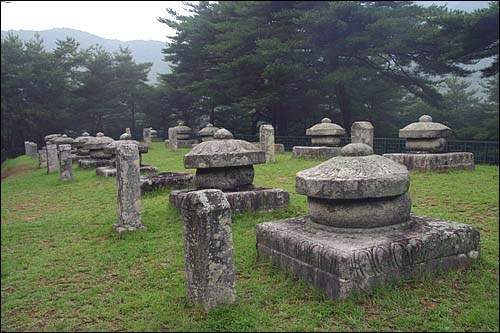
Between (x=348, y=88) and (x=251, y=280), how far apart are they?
21250 millimetres

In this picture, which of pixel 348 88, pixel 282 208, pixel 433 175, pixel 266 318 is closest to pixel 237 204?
pixel 282 208

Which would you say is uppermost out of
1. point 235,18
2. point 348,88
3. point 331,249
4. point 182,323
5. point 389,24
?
point 235,18

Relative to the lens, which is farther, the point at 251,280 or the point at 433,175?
the point at 433,175

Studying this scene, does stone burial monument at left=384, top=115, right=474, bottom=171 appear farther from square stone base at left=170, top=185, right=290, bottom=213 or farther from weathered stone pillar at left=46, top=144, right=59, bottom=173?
weathered stone pillar at left=46, top=144, right=59, bottom=173

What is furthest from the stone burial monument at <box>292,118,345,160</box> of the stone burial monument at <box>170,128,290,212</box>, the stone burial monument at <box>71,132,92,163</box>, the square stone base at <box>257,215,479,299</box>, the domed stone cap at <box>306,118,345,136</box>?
the square stone base at <box>257,215,479,299</box>

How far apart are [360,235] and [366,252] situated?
54 cm

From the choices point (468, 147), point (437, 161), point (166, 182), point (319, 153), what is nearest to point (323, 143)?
point (319, 153)

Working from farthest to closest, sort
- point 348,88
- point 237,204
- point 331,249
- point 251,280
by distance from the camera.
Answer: point 348,88 → point 237,204 → point 251,280 → point 331,249

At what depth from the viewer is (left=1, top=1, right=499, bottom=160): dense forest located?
19.6 meters

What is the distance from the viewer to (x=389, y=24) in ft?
63.0

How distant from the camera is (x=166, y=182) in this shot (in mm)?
10898

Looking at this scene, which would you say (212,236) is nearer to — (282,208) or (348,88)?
(282,208)

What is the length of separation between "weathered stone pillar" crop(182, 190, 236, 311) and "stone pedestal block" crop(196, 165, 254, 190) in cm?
373

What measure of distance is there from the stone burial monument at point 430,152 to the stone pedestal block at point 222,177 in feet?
20.3
